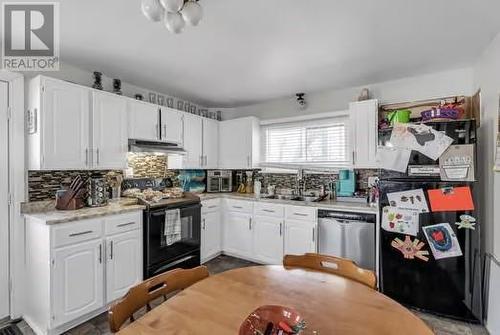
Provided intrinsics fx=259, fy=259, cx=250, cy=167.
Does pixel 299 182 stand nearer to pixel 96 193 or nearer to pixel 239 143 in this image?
pixel 239 143

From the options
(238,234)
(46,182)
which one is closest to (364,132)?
(238,234)

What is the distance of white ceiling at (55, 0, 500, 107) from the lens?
1697 millimetres

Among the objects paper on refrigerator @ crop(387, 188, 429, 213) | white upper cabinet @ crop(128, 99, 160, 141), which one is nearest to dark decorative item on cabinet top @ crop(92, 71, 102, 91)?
white upper cabinet @ crop(128, 99, 160, 141)

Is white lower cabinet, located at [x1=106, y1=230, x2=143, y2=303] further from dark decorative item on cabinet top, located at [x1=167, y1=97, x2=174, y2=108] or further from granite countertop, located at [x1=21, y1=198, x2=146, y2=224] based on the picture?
dark decorative item on cabinet top, located at [x1=167, y1=97, x2=174, y2=108]

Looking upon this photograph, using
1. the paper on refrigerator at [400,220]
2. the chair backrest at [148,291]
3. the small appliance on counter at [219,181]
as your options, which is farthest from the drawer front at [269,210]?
the chair backrest at [148,291]

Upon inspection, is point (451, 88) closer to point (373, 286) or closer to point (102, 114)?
point (373, 286)

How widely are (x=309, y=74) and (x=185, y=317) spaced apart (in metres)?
2.66

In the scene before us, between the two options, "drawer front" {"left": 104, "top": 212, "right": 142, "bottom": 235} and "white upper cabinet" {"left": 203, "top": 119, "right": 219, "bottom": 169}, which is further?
"white upper cabinet" {"left": 203, "top": 119, "right": 219, "bottom": 169}

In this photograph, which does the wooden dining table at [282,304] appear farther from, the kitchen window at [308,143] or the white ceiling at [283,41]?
the kitchen window at [308,143]

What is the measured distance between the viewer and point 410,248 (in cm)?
234

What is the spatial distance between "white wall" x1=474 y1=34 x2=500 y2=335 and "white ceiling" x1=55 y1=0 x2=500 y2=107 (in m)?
0.20

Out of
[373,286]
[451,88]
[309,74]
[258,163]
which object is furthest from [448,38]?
[258,163]

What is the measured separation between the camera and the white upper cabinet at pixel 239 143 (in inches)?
154

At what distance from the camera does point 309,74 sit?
2.89 metres
